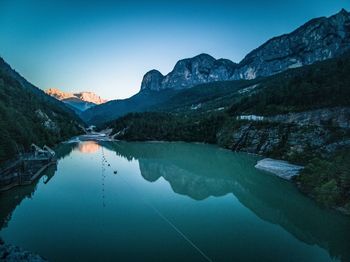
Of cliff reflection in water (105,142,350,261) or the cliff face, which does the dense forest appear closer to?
the cliff face

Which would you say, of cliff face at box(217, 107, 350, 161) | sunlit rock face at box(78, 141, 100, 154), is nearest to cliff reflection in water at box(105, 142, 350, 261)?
cliff face at box(217, 107, 350, 161)

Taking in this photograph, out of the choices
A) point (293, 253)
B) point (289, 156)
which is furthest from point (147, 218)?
point (289, 156)

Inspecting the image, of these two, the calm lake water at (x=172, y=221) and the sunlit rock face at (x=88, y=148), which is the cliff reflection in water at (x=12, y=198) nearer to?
the calm lake water at (x=172, y=221)

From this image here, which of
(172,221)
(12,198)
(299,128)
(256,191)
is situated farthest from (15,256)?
(299,128)

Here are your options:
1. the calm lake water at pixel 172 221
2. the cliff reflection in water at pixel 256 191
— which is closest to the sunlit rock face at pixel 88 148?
the cliff reflection in water at pixel 256 191

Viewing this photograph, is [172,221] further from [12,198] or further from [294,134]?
[294,134]
